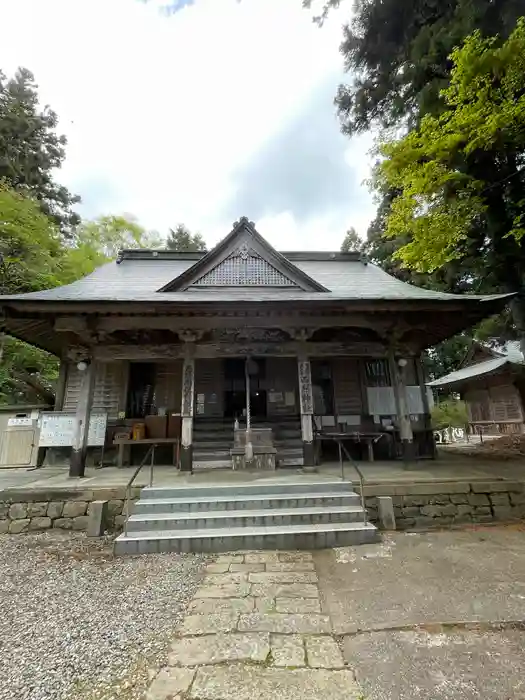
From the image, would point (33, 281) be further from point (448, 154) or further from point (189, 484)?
point (448, 154)

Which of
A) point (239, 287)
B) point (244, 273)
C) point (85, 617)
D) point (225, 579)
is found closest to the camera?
point (85, 617)

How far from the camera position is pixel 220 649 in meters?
2.27


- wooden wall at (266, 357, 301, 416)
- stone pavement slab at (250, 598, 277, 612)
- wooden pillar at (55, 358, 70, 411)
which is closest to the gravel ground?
stone pavement slab at (250, 598, 277, 612)

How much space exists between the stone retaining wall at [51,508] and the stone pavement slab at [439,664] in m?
3.99

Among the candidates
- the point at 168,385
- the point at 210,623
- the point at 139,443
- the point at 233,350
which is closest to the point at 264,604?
the point at 210,623

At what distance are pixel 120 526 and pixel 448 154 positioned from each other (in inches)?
395

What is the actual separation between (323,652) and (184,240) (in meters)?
31.0

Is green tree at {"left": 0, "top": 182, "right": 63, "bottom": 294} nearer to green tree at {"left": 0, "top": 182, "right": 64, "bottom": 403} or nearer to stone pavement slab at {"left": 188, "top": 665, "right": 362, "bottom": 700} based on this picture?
green tree at {"left": 0, "top": 182, "right": 64, "bottom": 403}

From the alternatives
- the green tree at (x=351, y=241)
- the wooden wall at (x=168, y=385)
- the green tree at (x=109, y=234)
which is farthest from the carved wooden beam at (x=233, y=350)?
the green tree at (x=351, y=241)

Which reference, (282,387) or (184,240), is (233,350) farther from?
(184,240)

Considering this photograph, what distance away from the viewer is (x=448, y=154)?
24.5 ft

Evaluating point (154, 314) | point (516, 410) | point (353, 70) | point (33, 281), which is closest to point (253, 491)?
point (154, 314)

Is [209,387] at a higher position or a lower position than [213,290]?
lower

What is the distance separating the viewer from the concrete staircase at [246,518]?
4113 millimetres
